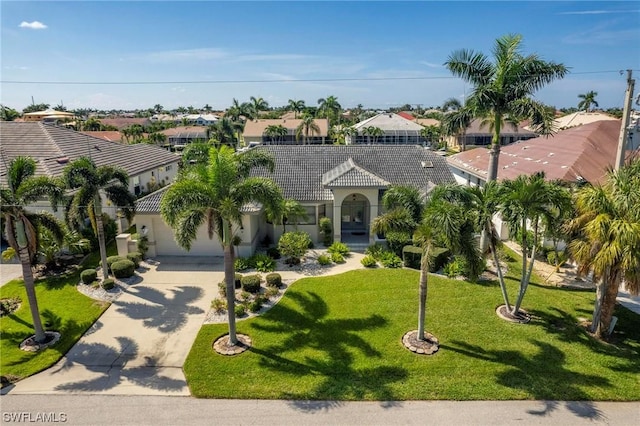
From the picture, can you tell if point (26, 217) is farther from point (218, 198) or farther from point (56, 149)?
point (56, 149)

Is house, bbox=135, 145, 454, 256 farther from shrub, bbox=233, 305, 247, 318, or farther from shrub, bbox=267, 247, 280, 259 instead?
shrub, bbox=233, 305, 247, 318

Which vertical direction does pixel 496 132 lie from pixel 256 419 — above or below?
above

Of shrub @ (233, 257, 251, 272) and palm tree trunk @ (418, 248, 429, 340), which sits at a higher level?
palm tree trunk @ (418, 248, 429, 340)

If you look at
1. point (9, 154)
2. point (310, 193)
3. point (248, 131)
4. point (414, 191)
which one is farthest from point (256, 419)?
point (248, 131)

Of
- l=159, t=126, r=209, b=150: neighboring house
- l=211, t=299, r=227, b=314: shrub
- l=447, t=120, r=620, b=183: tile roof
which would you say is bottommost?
l=211, t=299, r=227, b=314: shrub

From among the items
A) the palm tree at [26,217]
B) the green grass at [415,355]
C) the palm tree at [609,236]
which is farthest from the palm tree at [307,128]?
the palm tree at [609,236]

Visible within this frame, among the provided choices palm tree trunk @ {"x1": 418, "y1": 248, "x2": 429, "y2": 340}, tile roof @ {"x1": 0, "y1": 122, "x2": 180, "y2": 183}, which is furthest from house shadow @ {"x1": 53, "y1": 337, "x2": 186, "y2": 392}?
tile roof @ {"x1": 0, "y1": 122, "x2": 180, "y2": 183}

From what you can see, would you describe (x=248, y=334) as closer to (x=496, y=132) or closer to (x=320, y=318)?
(x=320, y=318)
